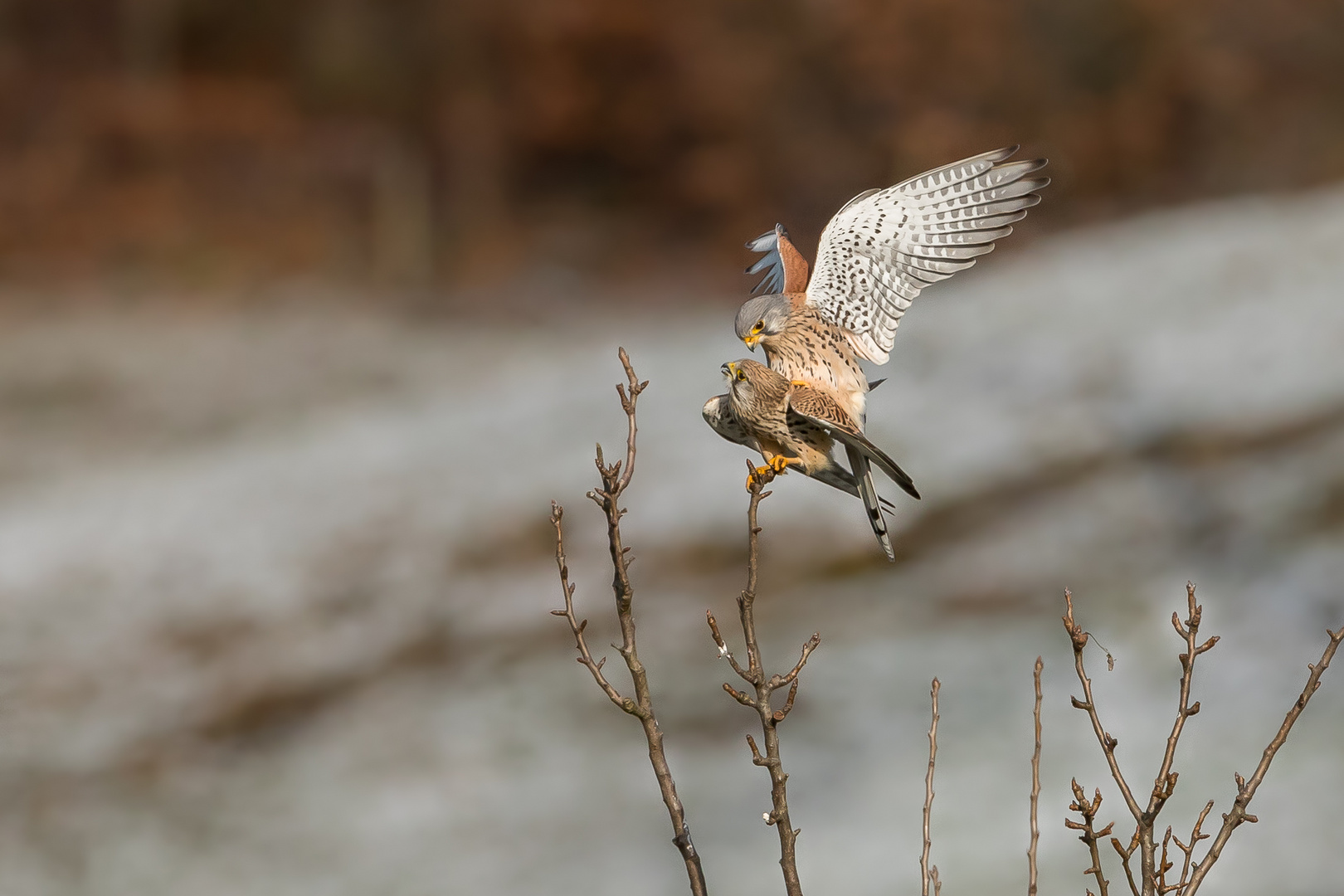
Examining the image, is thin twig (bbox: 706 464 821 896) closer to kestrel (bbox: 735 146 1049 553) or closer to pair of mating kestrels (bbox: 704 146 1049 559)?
pair of mating kestrels (bbox: 704 146 1049 559)

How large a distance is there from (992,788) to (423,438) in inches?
169

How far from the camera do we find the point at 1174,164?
9.57 metres

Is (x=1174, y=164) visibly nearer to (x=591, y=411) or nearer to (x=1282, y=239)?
(x=1282, y=239)

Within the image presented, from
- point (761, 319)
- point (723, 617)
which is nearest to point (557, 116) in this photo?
point (723, 617)

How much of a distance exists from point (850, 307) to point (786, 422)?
12.1 inches

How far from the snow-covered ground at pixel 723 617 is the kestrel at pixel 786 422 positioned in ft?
9.87

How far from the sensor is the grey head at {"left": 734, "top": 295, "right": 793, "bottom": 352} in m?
1.33

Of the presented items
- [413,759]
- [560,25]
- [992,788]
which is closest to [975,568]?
[992,788]

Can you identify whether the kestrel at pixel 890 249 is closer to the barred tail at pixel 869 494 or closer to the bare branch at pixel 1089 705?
the barred tail at pixel 869 494

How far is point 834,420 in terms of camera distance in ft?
4.13

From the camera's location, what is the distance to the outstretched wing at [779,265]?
1606 mm

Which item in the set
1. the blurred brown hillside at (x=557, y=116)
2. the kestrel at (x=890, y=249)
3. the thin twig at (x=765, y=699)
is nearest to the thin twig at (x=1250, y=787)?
the thin twig at (x=765, y=699)

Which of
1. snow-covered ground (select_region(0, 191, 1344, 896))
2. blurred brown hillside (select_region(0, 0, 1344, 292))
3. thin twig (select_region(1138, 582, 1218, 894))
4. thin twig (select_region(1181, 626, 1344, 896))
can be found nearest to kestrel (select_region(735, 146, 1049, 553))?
thin twig (select_region(1138, 582, 1218, 894))

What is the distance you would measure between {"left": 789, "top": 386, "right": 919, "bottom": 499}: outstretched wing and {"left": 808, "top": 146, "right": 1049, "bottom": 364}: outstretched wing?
0.21 meters
